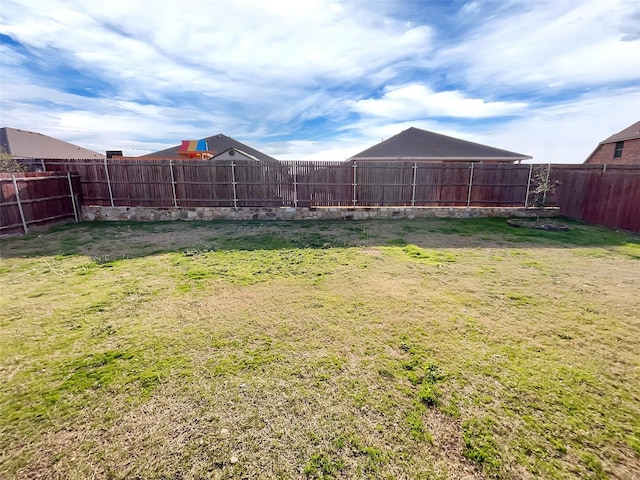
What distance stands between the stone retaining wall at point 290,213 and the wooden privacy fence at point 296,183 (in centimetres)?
29

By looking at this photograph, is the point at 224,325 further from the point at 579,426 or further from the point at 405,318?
the point at 579,426

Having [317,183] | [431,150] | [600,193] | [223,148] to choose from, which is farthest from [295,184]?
[223,148]

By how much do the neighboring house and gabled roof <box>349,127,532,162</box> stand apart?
7.51m

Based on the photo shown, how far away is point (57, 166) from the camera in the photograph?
10.8 metres

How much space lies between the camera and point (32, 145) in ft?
68.7

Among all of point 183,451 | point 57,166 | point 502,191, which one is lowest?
point 183,451

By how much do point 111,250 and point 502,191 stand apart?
13.1 metres

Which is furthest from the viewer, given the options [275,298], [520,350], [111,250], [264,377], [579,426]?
[111,250]

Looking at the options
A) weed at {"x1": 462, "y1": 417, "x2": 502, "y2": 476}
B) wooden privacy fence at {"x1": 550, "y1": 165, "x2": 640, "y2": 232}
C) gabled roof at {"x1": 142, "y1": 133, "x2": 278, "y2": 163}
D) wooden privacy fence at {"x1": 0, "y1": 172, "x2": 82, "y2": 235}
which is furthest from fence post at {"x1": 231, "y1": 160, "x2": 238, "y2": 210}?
gabled roof at {"x1": 142, "y1": 133, "x2": 278, "y2": 163}

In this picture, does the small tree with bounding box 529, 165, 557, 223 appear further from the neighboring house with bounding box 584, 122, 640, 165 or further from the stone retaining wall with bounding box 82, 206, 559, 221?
the neighboring house with bounding box 584, 122, 640, 165

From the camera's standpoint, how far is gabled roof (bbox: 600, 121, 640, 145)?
19.3m

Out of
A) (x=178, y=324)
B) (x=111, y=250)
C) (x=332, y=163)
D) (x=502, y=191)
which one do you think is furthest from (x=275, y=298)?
(x=502, y=191)

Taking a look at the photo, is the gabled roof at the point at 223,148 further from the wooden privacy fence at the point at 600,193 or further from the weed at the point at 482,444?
the weed at the point at 482,444

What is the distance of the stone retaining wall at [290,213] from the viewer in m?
10.9
